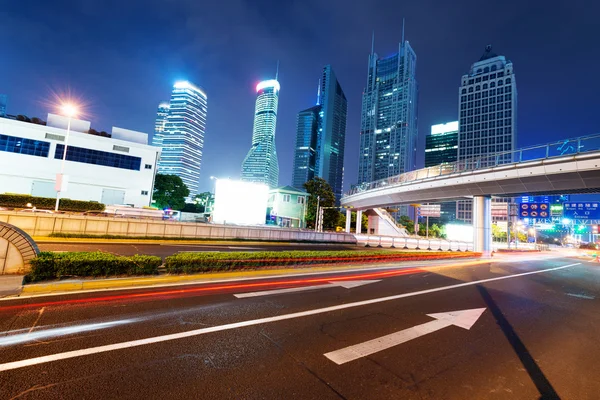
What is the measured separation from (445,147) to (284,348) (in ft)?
722

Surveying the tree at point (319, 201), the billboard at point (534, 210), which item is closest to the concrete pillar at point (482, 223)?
the billboard at point (534, 210)

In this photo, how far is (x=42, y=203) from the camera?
27656 mm

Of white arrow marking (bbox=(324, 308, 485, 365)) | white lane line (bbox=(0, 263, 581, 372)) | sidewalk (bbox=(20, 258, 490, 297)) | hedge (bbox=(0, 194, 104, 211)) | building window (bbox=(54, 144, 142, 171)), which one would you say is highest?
building window (bbox=(54, 144, 142, 171))

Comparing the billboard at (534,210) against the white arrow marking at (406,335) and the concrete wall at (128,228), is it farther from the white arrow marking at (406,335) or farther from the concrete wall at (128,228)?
the white arrow marking at (406,335)

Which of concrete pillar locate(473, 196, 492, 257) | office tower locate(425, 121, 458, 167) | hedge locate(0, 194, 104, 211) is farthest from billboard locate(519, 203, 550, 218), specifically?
office tower locate(425, 121, 458, 167)

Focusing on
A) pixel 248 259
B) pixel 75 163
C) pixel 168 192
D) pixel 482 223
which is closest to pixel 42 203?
pixel 75 163

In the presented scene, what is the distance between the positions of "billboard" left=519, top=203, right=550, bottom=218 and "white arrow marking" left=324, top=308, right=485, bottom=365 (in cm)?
4113

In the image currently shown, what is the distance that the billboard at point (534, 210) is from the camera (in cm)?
3644

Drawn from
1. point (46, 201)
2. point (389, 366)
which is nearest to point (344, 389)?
point (389, 366)

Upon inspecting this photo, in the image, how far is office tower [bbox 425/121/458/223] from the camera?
604ft

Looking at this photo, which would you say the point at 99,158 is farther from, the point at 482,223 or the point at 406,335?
the point at 482,223

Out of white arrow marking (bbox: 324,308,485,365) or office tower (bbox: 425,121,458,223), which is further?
office tower (bbox: 425,121,458,223)

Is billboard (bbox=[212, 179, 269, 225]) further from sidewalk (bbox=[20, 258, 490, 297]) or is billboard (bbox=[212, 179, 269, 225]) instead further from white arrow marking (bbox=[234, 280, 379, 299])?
white arrow marking (bbox=[234, 280, 379, 299])

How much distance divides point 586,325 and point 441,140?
21764 cm
